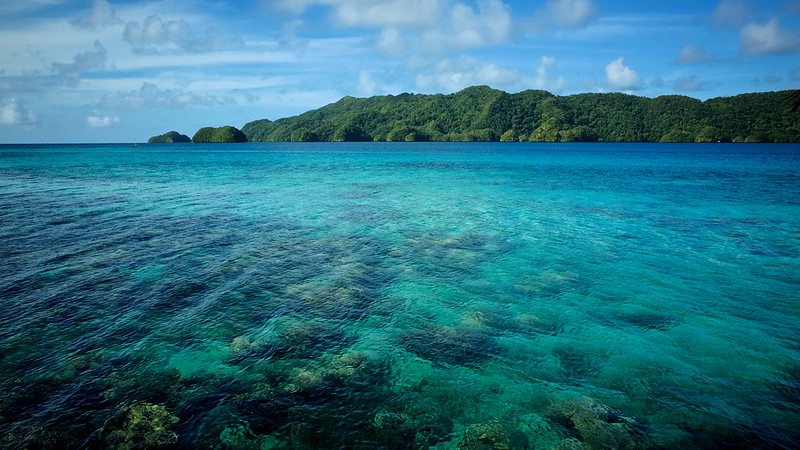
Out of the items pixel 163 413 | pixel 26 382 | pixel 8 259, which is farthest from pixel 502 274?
pixel 8 259

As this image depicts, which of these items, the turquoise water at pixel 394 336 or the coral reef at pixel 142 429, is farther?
the turquoise water at pixel 394 336

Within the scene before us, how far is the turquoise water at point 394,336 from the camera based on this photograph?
7648 mm

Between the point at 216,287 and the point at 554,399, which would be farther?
the point at 216,287

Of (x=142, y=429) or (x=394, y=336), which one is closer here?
(x=142, y=429)

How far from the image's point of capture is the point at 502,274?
16141mm

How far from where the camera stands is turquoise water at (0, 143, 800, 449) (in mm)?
7648

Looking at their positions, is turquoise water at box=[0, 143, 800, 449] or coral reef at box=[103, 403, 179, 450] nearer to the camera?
coral reef at box=[103, 403, 179, 450]

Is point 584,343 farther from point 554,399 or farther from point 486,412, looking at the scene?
point 486,412

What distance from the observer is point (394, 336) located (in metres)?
11.2

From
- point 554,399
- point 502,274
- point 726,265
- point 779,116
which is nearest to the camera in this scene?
point 554,399

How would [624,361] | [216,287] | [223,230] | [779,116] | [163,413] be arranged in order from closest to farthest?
[163,413], [624,361], [216,287], [223,230], [779,116]

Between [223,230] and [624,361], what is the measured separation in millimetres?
20206

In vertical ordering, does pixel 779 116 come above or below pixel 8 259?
above

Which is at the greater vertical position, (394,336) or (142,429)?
(142,429)
